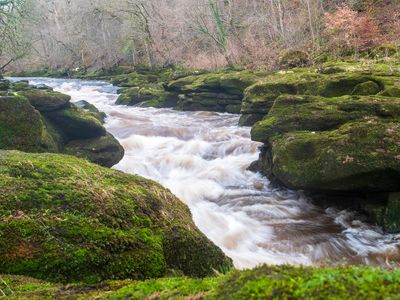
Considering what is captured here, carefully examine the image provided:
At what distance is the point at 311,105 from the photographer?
388 inches

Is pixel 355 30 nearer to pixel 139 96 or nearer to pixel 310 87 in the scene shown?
pixel 310 87

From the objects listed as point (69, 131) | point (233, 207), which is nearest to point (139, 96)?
point (69, 131)

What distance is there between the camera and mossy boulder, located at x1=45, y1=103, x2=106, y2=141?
10680mm

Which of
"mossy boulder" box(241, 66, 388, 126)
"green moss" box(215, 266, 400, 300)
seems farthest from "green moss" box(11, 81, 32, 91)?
"green moss" box(215, 266, 400, 300)

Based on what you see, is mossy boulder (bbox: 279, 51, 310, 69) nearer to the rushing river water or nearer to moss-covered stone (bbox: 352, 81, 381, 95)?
the rushing river water

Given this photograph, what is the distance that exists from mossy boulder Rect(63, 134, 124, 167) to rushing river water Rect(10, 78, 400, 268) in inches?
40.9

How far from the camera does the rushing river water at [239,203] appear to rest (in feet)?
21.4

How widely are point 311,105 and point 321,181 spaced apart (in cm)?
303

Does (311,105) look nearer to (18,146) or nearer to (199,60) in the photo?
(18,146)

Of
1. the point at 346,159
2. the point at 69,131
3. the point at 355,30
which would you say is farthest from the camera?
the point at 355,30

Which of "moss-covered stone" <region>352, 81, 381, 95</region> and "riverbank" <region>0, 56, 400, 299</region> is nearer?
"riverbank" <region>0, 56, 400, 299</region>

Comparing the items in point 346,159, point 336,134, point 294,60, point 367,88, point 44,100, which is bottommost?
point 346,159

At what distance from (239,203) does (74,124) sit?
5362 millimetres

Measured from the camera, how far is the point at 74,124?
10.7m
